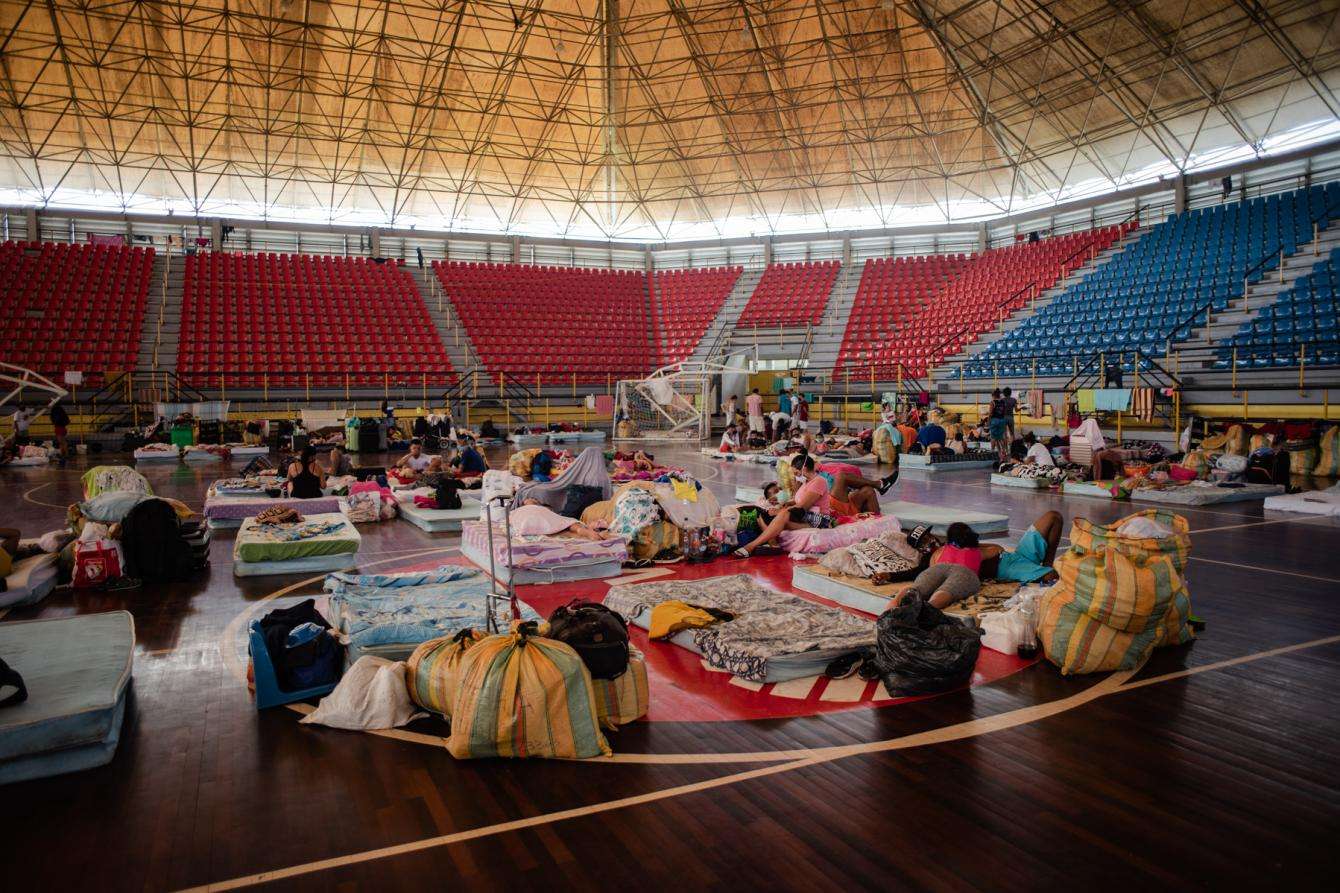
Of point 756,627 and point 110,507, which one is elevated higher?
point 110,507

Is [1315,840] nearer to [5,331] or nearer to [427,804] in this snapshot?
[427,804]

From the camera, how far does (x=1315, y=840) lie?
335cm

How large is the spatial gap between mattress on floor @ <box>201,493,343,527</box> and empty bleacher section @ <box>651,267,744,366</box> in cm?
2330

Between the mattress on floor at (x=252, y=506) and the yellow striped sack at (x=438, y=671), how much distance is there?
7.36 meters

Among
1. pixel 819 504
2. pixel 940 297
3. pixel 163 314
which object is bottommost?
pixel 819 504

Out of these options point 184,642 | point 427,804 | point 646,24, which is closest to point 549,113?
point 646,24

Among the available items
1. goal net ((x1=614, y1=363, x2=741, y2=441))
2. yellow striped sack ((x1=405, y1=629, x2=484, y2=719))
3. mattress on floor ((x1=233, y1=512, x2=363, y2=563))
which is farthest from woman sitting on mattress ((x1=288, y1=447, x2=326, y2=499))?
goal net ((x1=614, y1=363, x2=741, y2=441))

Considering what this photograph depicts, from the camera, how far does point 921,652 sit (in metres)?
5.03

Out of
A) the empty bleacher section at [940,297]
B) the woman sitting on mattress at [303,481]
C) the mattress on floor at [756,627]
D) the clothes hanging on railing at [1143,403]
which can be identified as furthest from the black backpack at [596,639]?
the empty bleacher section at [940,297]

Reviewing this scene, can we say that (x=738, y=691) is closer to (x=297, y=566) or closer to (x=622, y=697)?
(x=622, y=697)

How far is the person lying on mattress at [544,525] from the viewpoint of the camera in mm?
8719

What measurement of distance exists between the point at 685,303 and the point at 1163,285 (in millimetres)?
18948

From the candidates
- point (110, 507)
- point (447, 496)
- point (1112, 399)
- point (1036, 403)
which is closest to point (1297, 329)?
point (1112, 399)

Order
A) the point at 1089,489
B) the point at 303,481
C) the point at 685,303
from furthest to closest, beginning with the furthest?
the point at 685,303 < the point at 1089,489 < the point at 303,481
